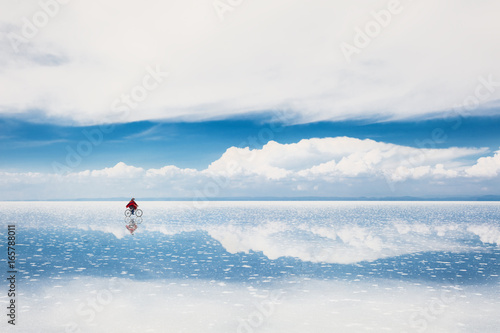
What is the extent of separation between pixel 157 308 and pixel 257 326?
611 cm

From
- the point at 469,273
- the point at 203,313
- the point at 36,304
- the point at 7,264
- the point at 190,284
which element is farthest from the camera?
the point at 7,264

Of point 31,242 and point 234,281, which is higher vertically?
point 31,242

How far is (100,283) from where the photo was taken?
88.0 ft

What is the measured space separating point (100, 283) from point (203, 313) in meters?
10.7

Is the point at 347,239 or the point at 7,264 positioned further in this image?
the point at 347,239

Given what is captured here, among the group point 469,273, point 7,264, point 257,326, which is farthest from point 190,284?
point 469,273

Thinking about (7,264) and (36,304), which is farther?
(7,264)

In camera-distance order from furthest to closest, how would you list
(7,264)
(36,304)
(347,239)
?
(347,239), (7,264), (36,304)

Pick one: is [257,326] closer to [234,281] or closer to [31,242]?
[234,281]

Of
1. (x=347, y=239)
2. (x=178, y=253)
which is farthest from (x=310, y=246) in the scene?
(x=178, y=253)

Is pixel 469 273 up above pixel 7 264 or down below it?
below

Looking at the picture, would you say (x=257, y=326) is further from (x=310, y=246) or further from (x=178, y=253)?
(x=310, y=246)

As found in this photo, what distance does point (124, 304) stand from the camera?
2177 cm

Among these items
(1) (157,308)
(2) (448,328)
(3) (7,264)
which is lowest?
(2) (448,328)
